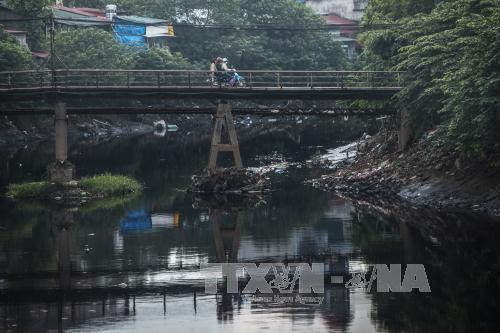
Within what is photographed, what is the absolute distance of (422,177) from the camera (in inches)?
2063

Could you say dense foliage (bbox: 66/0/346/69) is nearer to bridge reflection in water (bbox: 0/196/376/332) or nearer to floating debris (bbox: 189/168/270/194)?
floating debris (bbox: 189/168/270/194)

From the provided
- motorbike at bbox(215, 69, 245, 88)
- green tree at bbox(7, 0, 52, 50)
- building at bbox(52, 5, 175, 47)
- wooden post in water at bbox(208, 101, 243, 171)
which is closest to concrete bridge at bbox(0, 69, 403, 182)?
wooden post in water at bbox(208, 101, 243, 171)

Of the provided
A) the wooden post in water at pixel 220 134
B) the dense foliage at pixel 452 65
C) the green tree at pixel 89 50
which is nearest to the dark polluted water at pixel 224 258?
the wooden post in water at pixel 220 134

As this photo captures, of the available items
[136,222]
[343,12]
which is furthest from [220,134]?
[343,12]

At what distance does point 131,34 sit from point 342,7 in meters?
50.0

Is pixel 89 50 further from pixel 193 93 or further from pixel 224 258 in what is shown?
pixel 224 258

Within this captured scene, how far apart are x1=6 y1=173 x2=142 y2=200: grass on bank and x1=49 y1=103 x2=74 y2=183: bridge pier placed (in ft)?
1.92

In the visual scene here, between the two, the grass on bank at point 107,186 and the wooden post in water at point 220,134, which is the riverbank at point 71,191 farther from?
the wooden post in water at point 220,134

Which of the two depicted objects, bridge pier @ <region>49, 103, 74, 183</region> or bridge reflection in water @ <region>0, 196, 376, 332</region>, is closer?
bridge reflection in water @ <region>0, 196, 376, 332</region>

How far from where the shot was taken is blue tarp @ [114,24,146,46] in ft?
389

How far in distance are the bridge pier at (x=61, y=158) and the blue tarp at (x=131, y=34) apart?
62107 millimetres

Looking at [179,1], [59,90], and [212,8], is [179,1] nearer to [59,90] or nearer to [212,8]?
[212,8]

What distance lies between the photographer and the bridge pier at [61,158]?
2179 inches

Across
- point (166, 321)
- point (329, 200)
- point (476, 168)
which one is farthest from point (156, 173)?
point (166, 321)
